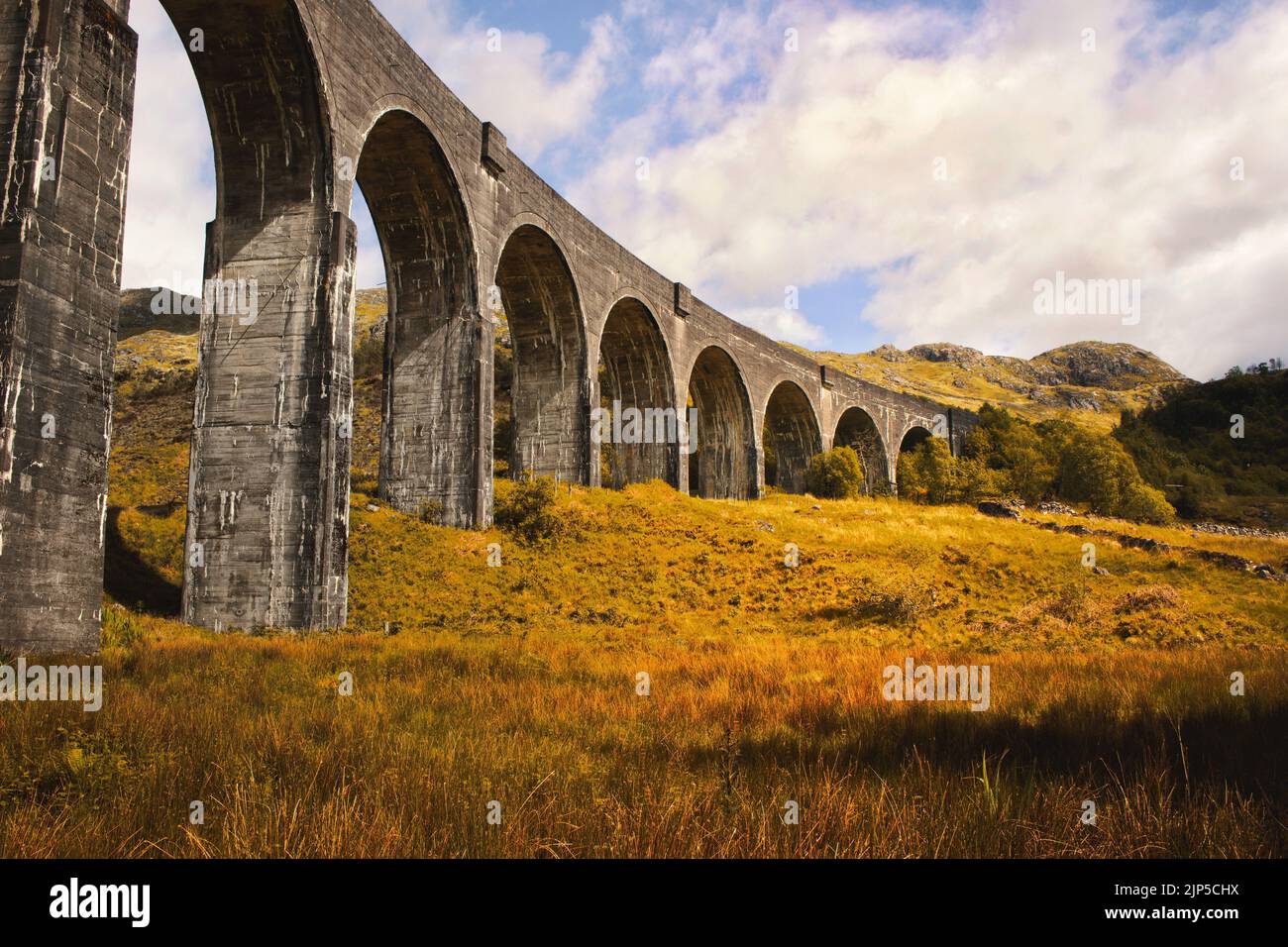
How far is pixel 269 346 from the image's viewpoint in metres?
14.5

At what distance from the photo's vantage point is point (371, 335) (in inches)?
2133

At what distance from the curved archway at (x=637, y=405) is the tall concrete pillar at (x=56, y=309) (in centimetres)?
2330

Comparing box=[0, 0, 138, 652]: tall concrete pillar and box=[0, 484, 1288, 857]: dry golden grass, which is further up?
box=[0, 0, 138, 652]: tall concrete pillar

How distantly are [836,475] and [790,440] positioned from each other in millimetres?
6859

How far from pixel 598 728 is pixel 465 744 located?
3.35ft

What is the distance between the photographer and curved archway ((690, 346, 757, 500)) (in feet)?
130

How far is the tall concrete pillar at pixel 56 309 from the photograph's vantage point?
8.31 meters

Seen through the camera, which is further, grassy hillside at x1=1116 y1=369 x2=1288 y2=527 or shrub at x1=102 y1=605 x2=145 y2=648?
grassy hillside at x1=1116 y1=369 x2=1288 y2=527

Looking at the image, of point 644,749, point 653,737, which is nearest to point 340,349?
point 653,737

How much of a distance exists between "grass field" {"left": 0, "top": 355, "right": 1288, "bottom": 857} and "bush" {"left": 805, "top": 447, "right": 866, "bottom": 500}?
24410 millimetres

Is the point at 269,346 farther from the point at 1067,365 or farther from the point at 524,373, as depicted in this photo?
the point at 1067,365

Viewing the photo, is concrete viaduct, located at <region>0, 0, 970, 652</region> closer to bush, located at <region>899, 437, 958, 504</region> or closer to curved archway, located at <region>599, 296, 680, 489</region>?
curved archway, located at <region>599, 296, 680, 489</region>

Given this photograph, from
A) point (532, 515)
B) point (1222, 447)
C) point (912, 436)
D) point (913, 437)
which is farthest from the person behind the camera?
point (913, 437)

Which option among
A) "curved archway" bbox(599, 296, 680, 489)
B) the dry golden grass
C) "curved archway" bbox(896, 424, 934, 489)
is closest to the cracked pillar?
the dry golden grass
